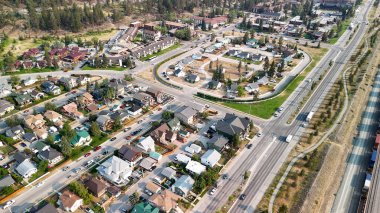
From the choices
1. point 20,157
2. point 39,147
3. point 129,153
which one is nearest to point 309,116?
point 129,153

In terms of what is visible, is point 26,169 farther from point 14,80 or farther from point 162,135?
point 14,80

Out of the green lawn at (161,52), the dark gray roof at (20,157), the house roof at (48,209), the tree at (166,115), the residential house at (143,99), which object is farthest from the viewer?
the green lawn at (161,52)

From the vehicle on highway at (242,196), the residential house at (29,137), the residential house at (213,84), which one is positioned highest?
the residential house at (213,84)

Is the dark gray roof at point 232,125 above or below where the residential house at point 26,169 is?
above

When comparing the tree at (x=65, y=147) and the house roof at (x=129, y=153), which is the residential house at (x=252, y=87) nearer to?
the house roof at (x=129, y=153)

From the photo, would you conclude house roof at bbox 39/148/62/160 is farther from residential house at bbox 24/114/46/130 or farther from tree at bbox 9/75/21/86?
tree at bbox 9/75/21/86

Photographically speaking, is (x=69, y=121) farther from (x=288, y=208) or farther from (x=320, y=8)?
(x=320, y=8)

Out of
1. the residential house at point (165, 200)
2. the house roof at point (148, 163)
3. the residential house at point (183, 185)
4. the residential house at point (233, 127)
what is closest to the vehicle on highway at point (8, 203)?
the house roof at point (148, 163)
